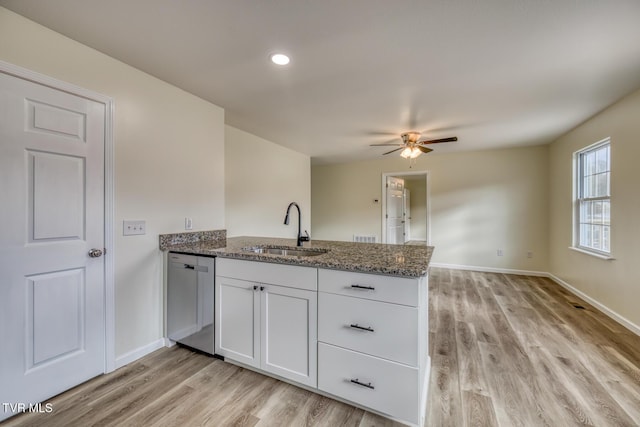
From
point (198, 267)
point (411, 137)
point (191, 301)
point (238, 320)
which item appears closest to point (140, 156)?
point (198, 267)

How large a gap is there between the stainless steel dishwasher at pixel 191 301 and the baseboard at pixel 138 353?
0.10 meters

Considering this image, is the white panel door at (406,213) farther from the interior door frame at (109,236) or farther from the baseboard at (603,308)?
the interior door frame at (109,236)

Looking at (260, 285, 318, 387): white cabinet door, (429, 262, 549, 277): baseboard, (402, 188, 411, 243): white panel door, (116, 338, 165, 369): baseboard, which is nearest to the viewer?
(260, 285, 318, 387): white cabinet door

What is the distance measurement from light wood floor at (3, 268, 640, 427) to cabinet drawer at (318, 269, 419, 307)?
2.35ft

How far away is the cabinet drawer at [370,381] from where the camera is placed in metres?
1.43

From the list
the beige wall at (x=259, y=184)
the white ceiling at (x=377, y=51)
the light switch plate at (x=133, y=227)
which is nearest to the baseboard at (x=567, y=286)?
the white ceiling at (x=377, y=51)

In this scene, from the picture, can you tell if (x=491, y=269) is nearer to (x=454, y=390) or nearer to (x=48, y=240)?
(x=454, y=390)

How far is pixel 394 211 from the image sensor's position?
20.8 ft

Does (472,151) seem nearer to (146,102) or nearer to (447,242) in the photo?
(447,242)

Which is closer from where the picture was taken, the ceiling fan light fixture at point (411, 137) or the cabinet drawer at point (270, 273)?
the cabinet drawer at point (270, 273)

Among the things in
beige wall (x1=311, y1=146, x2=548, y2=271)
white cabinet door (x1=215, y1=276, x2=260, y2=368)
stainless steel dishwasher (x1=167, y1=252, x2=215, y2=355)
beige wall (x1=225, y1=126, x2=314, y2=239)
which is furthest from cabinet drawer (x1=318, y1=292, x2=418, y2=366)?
beige wall (x1=311, y1=146, x2=548, y2=271)

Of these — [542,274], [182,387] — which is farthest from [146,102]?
[542,274]

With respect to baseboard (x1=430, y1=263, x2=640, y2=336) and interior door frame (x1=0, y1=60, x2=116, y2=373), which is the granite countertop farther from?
baseboard (x1=430, y1=263, x2=640, y2=336)

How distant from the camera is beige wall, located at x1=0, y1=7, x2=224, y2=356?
1743mm
